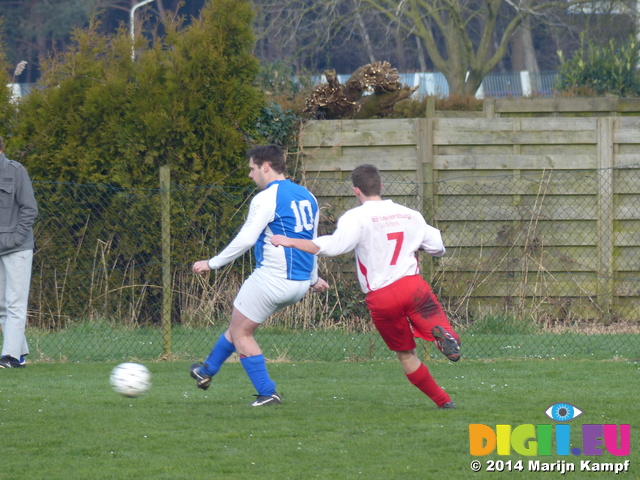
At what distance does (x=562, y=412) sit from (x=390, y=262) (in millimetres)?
1423

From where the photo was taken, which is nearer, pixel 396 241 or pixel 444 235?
pixel 396 241

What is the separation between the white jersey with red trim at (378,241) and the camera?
5414 mm

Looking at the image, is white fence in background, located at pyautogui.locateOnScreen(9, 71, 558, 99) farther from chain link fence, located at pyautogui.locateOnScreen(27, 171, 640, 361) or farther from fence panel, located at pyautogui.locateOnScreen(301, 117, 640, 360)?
chain link fence, located at pyautogui.locateOnScreen(27, 171, 640, 361)

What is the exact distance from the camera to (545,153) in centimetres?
1030

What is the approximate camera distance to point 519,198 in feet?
33.5

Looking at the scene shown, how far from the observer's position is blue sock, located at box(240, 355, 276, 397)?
5844 mm

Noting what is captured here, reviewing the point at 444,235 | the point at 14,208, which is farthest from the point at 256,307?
the point at 444,235

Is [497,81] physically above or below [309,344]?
above

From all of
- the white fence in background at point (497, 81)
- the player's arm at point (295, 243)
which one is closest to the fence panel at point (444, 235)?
the player's arm at point (295, 243)

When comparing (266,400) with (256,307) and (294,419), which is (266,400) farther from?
(256,307)

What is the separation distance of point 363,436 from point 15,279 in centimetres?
382

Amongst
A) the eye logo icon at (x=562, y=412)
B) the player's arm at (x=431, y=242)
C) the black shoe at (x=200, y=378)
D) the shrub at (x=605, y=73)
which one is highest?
the shrub at (x=605, y=73)

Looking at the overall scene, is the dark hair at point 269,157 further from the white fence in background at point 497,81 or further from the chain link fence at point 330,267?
the white fence in background at point 497,81

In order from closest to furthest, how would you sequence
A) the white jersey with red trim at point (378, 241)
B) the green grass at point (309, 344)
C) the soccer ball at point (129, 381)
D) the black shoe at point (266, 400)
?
the white jersey with red trim at point (378, 241) < the soccer ball at point (129, 381) < the black shoe at point (266, 400) < the green grass at point (309, 344)
